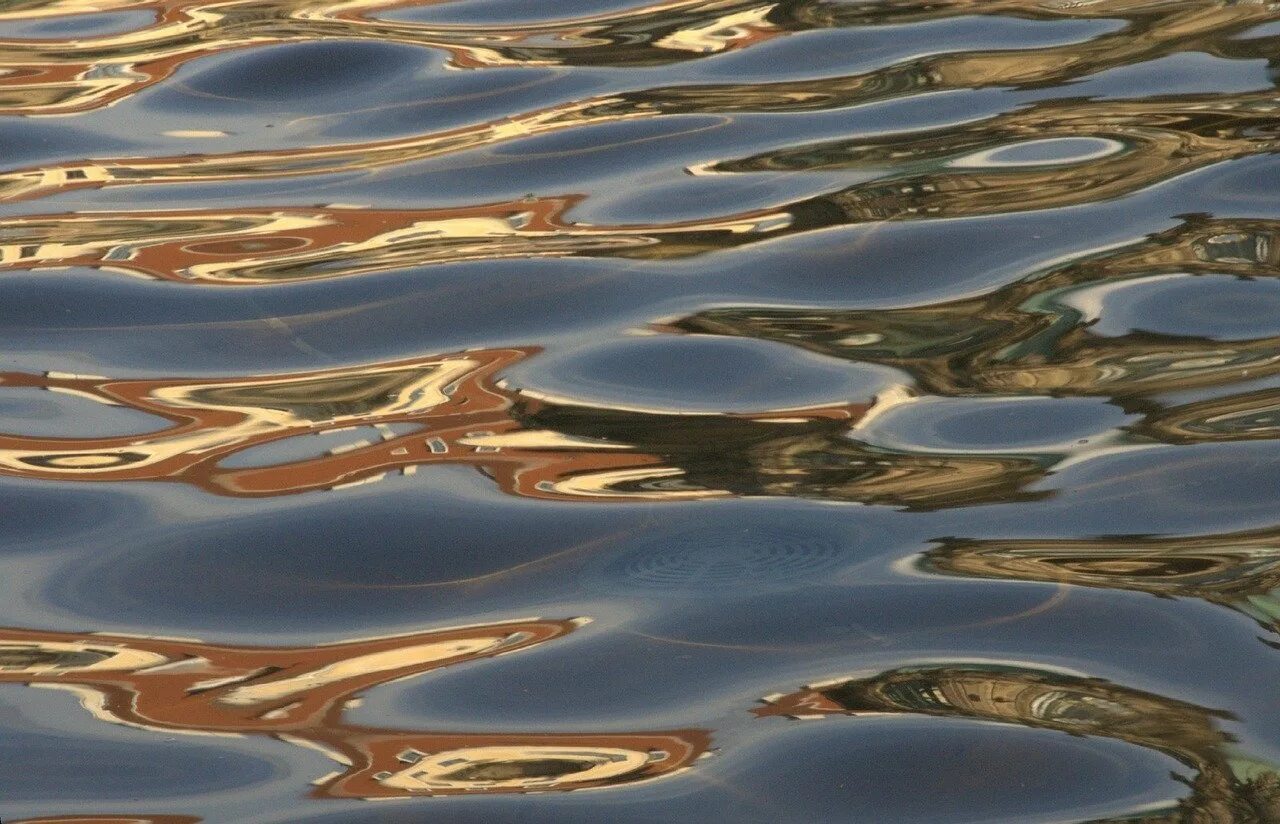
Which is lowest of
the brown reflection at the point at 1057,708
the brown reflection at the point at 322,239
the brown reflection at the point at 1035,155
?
the brown reflection at the point at 1057,708

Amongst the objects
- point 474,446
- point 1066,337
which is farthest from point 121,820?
point 1066,337

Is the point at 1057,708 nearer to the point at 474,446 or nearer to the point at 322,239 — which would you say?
the point at 474,446

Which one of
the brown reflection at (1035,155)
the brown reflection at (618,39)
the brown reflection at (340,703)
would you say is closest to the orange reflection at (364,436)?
the brown reflection at (340,703)

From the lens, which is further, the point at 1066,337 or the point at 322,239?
the point at 322,239

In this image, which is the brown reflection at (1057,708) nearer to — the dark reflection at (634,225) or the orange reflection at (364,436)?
the orange reflection at (364,436)

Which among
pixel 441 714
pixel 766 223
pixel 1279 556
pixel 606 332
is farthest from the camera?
pixel 766 223

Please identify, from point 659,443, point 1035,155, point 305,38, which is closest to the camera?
point 659,443

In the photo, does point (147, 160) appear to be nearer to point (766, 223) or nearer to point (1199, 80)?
A: point (766, 223)

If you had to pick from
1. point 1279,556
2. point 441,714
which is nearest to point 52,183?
point 441,714
